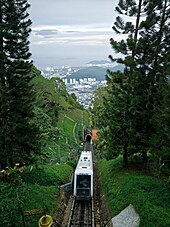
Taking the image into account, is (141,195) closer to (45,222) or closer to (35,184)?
(35,184)

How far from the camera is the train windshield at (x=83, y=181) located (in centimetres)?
2133

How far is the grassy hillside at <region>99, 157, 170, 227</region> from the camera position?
14.3 m

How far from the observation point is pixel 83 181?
2142cm

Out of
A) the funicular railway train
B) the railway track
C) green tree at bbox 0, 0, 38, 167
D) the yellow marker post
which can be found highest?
green tree at bbox 0, 0, 38, 167

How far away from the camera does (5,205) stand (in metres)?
14.2

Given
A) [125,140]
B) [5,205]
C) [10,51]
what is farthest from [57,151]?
[5,205]

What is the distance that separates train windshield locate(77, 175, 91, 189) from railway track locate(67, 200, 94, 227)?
1.13 meters

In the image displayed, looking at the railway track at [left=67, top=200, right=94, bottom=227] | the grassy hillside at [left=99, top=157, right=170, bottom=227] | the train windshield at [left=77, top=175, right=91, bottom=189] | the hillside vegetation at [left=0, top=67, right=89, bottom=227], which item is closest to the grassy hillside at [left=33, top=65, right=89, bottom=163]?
the hillside vegetation at [left=0, top=67, right=89, bottom=227]

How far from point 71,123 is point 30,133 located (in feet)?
135

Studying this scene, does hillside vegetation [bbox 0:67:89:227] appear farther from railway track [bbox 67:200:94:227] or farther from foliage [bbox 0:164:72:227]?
railway track [bbox 67:200:94:227]

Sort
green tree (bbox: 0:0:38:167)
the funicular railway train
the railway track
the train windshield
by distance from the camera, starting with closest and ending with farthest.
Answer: the railway track → green tree (bbox: 0:0:38:167) → the funicular railway train → the train windshield

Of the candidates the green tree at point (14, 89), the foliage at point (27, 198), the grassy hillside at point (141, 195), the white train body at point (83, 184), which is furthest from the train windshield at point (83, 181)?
the green tree at point (14, 89)

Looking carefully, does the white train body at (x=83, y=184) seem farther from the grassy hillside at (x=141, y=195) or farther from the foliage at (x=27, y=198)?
the foliage at (x=27, y=198)

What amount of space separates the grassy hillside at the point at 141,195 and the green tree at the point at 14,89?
6.08 m
